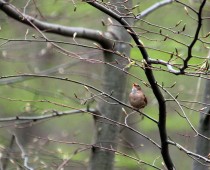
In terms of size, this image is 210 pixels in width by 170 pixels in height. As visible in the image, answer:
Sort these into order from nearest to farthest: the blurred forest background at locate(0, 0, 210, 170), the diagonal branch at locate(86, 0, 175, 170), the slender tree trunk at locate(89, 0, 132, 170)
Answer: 1. the diagonal branch at locate(86, 0, 175, 170)
2. the slender tree trunk at locate(89, 0, 132, 170)
3. the blurred forest background at locate(0, 0, 210, 170)

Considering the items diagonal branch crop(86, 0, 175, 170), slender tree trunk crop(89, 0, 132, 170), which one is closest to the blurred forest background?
slender tree trunk crop(89, 0, 132, 170)

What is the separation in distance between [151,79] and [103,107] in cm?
209

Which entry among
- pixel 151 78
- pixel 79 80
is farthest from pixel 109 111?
pixel 79 80

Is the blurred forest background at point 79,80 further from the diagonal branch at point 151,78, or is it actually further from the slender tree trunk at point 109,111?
the diagonal branch at point 151,78

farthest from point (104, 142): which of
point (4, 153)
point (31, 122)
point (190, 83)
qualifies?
point (190, 83)

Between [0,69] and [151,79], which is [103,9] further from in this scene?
[0,69]

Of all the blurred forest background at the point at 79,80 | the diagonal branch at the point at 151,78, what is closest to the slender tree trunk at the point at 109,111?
the blurred forest background at the point at 79,80

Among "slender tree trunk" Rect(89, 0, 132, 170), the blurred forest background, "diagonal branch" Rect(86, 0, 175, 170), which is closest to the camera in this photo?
"diagonal branch" Rect(86, 0, 175, 170)

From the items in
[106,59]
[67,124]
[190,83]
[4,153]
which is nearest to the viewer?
[106,59]

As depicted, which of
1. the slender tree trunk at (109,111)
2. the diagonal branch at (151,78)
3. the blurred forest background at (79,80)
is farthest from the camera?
the blurred forest background at (79,80)

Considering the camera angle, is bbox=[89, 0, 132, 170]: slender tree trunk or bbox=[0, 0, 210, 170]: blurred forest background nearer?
bbox=[89, 0, 132, 170]: slender tree trunk

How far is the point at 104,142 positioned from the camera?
563 cm

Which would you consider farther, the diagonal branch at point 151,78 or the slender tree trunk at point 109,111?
the slender tree trunk at point 109,111

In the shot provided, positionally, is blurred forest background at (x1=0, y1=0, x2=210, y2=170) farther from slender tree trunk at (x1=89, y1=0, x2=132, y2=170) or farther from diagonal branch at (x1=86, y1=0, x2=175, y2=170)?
diagonal branch at (x1=86, y1=0, x2=175, y2=170)
